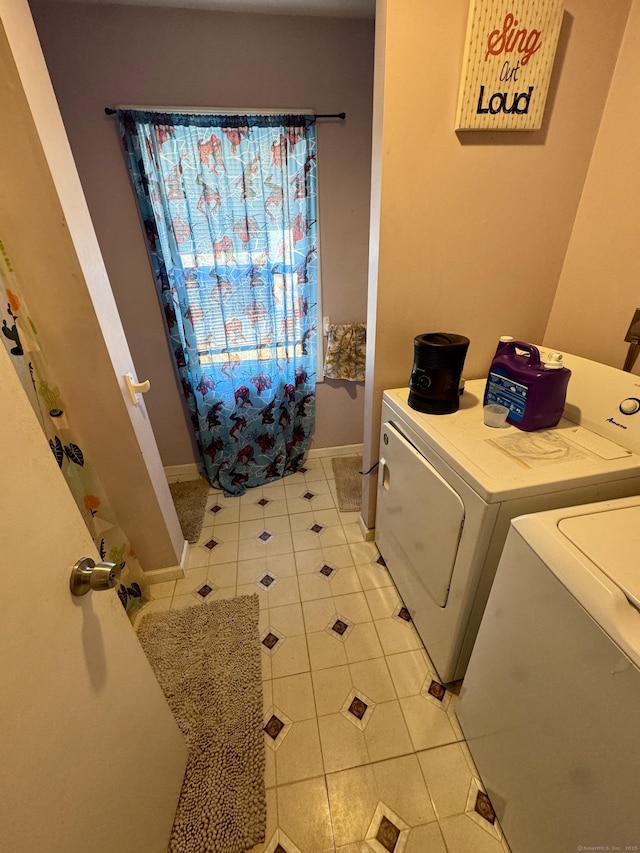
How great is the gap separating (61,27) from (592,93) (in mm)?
2184

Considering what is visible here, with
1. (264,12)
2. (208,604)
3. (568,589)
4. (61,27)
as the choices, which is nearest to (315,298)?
(264,12)

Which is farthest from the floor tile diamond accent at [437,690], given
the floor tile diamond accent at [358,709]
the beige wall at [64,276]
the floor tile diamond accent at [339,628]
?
the beige wall at [64,276]

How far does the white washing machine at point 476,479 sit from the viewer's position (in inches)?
37.7

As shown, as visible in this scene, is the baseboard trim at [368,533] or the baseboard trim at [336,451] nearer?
the baseboard trim at [368,533]

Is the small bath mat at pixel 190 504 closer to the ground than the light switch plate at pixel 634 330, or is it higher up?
closer to the ground

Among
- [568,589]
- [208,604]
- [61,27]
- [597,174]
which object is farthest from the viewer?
[208,604]

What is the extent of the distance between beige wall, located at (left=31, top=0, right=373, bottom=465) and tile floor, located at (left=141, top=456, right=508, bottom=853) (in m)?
1.46

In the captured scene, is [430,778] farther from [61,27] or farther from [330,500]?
[61,27]

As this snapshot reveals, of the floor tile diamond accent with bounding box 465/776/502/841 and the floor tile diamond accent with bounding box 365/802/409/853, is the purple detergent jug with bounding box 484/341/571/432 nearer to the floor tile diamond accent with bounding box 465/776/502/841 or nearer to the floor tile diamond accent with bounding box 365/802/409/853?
the floor tile diamond accent with bounding box 465/776/502/841

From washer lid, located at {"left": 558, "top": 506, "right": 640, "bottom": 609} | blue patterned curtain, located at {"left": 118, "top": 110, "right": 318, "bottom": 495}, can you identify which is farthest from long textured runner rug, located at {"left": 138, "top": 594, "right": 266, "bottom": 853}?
washer lid, located at {"left": 558, "top": 506, "right": 640, "bottom": 609}

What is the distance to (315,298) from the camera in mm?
2178

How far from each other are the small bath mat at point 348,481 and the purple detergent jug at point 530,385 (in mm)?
1238

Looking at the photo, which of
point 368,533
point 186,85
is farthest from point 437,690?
point 186,85

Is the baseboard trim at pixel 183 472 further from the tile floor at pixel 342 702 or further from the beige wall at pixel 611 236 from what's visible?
→ the beige wall at pixel 611 236
